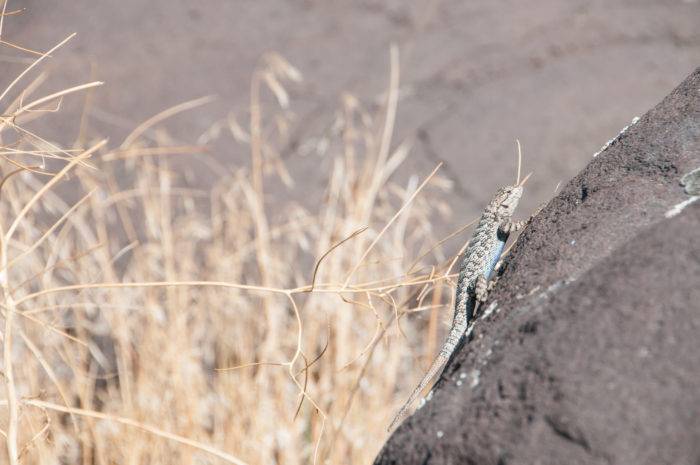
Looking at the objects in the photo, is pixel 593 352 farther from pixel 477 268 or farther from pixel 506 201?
pixel 506 201

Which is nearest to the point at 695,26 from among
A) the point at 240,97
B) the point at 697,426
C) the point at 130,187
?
the point at 240,97

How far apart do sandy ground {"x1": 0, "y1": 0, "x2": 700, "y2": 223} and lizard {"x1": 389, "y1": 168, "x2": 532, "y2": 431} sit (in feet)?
8.55

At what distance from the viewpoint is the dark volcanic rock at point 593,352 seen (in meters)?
1.37

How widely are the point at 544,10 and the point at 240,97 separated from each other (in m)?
2.68

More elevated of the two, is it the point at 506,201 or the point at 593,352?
the point at 593,352

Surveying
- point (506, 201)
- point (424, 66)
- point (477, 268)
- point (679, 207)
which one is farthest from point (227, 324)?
point (679, 207)

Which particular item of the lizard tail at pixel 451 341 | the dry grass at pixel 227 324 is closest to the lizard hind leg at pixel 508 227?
the lizard tail at pixel 451 341

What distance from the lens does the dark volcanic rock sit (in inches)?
53.7

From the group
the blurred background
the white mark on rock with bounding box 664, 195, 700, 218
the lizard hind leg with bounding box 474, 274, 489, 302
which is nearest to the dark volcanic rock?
the white mark on rock with bounding box 664, 195, 700, 218

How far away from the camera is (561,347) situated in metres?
1.50

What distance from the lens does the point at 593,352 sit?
1459 mm

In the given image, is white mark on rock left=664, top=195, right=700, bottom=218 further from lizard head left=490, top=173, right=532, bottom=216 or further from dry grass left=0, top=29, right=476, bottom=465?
dry grass left=0, top=29, right=476, bottom=465

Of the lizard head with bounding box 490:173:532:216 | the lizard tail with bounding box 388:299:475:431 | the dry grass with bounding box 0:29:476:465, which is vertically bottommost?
the dry grass with bounding box 0:29:476:465

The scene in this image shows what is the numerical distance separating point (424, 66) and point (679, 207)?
5.03 metres
